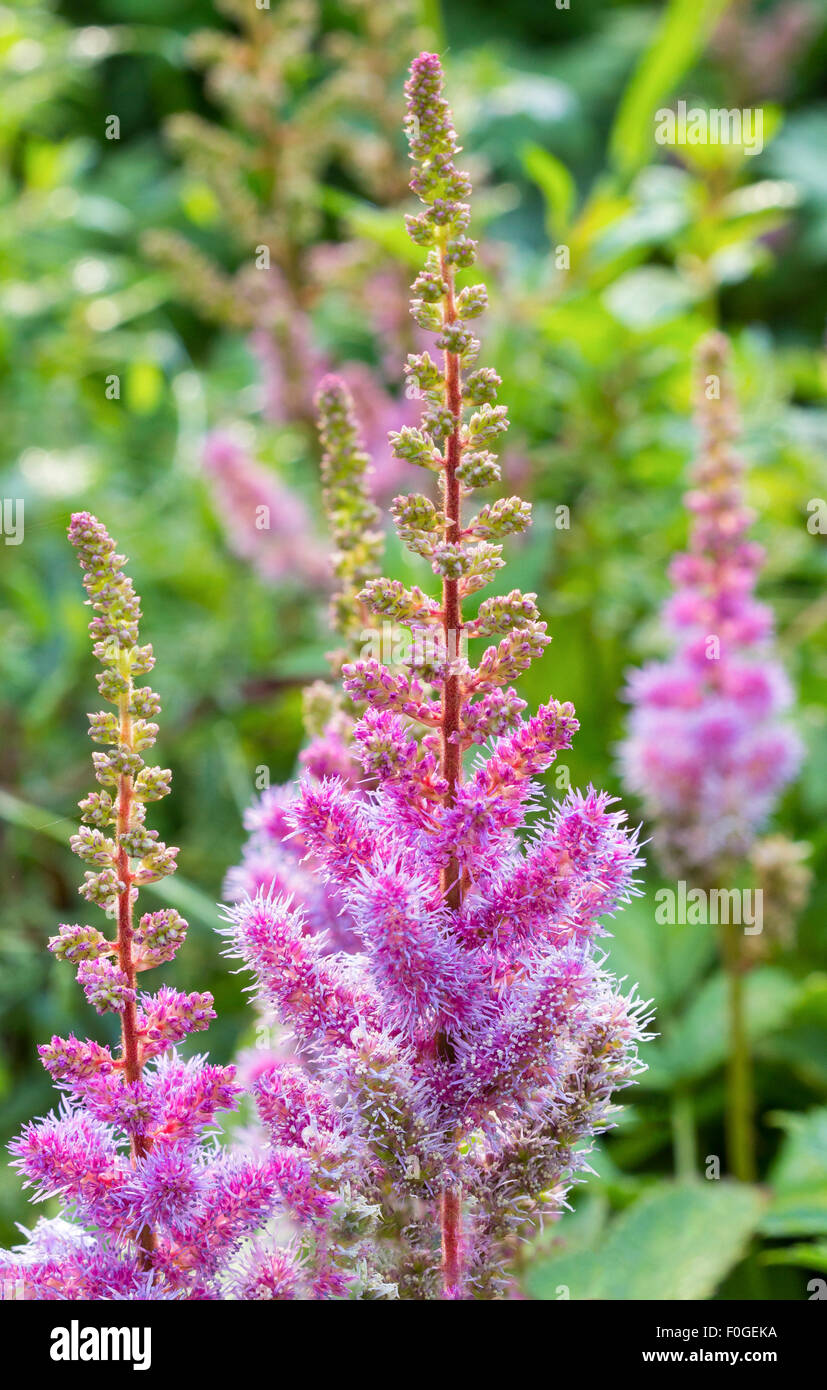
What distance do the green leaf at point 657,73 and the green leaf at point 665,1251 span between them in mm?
886

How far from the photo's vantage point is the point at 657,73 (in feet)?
3.84

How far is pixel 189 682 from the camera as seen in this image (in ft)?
3.48

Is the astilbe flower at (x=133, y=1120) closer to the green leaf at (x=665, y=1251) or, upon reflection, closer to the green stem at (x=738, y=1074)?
the green leaf at (x=665, y=1251)

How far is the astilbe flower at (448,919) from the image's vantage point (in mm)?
353

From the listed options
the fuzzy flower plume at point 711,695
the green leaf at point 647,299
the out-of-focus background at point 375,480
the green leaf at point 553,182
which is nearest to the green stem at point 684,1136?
the out-of-focus background at point 375,480

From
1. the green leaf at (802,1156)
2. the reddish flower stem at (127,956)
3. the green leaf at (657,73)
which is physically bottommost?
the green leaf at (802,1156)

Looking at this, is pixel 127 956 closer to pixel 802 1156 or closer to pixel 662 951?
pixel 802 1156

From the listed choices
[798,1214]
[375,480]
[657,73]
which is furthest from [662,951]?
[657,73]

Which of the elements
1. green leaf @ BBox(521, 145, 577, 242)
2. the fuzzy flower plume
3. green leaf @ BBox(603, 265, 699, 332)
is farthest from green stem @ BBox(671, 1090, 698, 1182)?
green leaf @ BBox(521, 145, 577, 242)

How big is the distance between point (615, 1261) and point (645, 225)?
2.61ft

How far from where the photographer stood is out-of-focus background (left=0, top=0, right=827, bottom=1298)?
80 cm

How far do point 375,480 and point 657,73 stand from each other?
46 centimetres

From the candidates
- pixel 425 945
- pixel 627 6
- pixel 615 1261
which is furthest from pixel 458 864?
pixel 627 6

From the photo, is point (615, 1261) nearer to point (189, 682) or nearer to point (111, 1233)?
point (111, 1233)
